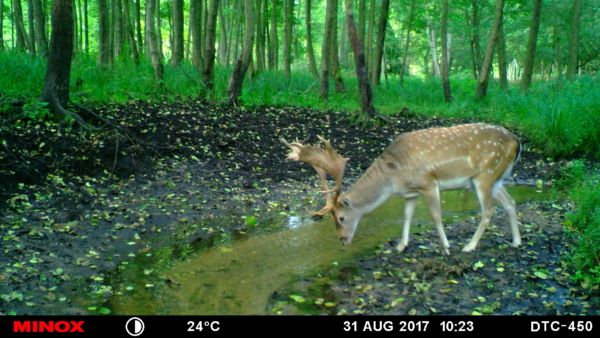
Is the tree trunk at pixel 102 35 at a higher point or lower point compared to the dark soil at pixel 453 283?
higher

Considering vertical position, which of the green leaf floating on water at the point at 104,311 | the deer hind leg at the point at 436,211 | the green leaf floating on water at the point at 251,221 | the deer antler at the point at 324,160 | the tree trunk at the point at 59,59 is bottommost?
the green leaf floating on water at the point at 104,311

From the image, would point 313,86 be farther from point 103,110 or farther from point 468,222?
point 468,222

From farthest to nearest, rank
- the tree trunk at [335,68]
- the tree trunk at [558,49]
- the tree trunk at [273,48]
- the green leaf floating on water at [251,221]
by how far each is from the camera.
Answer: the tree trunk at [558,49]
the tree trunk at [273,48]
the tree trunk at [335,68]
the green leaf floating on water at [251,221]

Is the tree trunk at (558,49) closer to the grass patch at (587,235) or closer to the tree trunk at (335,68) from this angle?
the tree trunk at (335,68)

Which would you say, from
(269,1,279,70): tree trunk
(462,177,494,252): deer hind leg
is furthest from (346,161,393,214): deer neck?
(269,1,279,70): tree trunk

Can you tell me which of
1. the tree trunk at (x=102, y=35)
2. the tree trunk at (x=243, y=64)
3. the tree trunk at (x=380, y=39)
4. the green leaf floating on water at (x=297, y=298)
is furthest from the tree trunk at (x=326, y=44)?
the green leaf floating on water at (x=297, y=298)

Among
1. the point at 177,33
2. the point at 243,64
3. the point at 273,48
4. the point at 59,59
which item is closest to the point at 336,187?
the point at 59,59

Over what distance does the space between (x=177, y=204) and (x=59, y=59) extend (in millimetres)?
3954

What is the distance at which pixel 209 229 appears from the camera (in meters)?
7.88
